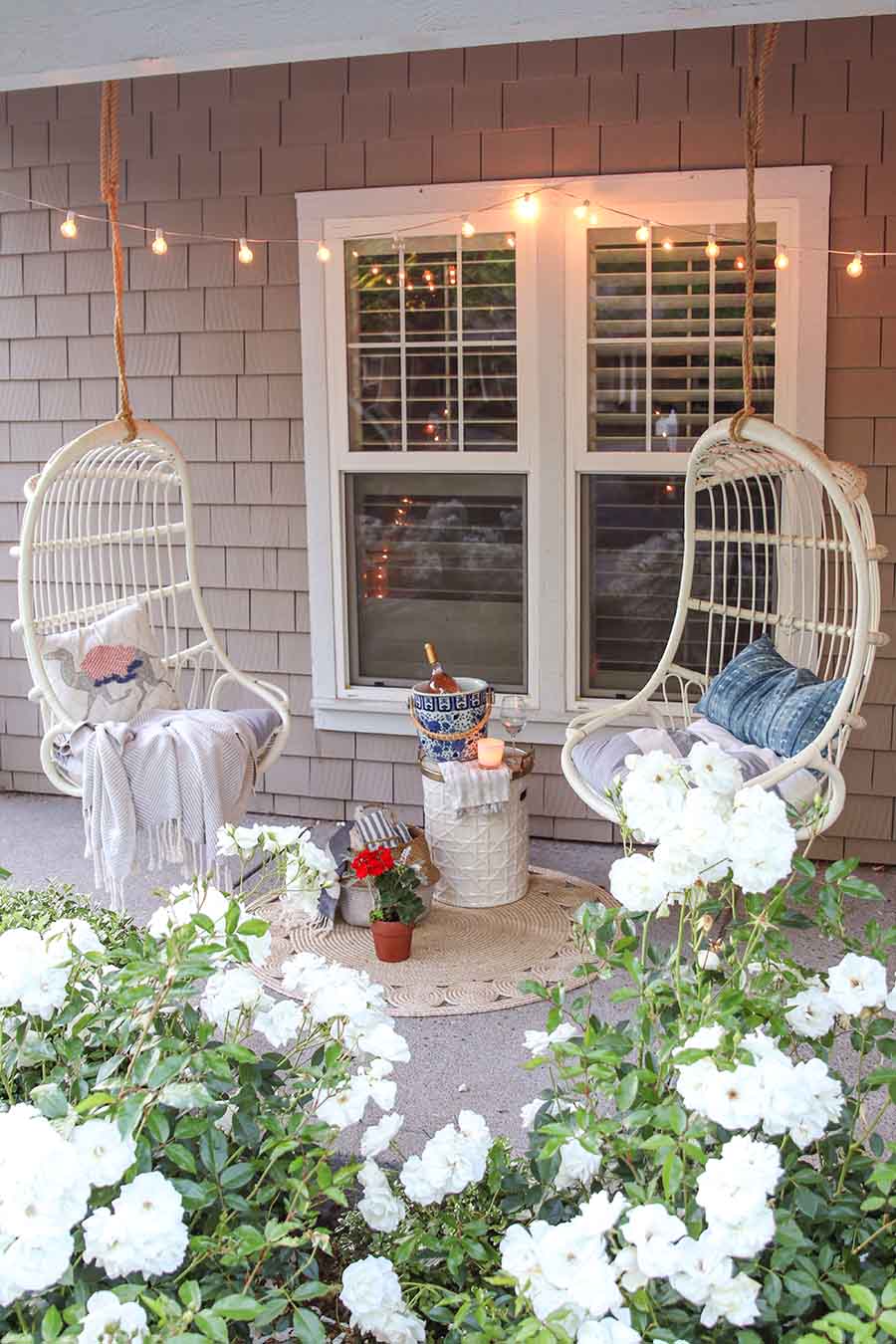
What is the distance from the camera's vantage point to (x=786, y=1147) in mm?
1521

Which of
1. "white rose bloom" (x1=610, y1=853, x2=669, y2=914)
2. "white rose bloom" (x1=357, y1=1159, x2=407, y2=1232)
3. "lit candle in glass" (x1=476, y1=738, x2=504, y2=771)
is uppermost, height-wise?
"white rose bloom" (x1=610, y1=853, x2=669, y2=914)

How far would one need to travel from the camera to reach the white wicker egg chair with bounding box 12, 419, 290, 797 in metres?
4.13

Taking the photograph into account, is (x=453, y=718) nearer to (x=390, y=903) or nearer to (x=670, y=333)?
(x=390, y=903)

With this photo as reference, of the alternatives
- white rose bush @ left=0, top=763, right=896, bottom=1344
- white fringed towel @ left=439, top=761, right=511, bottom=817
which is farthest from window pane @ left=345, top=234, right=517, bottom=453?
white rose bush @ left=0, top=763, right=896, bottom=1344

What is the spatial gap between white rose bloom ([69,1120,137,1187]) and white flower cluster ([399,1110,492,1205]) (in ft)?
1.08

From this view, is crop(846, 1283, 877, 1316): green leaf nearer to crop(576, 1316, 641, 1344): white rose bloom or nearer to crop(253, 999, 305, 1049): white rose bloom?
crop(576, 1316, 641, 1344): white rose bloom

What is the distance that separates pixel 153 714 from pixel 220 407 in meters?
1.39

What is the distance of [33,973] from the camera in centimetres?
154

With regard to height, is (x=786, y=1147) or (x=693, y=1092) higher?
(x=693, y=1092)

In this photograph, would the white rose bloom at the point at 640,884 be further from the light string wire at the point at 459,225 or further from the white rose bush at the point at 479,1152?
the light string wire at the point at 459,225

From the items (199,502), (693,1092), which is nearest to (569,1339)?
(693,1092)

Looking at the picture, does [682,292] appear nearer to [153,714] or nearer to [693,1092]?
[153,714]

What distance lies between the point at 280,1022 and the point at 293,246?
397cm

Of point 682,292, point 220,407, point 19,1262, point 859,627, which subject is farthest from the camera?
point 220,407
